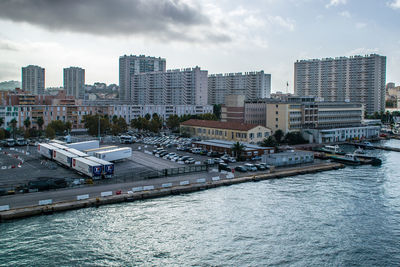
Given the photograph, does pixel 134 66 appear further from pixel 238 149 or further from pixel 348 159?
pixel 348 159

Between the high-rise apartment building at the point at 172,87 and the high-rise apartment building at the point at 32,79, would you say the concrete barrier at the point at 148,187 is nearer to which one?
the high-rise apartment building at the point at 172,87

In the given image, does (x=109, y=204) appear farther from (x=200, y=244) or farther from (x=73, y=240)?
(x=200, y=244)

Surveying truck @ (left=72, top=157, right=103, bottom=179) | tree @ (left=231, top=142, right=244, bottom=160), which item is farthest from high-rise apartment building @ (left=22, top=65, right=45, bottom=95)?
truck @ (left=72, top=157, right=103, bottom=179)

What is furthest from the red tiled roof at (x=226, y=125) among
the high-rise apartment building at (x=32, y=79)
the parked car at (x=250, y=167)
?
the high-rise apartment building at (x=32, y=79)

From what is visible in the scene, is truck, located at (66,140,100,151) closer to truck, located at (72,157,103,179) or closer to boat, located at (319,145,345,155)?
truck, located at (72,157,103,179)

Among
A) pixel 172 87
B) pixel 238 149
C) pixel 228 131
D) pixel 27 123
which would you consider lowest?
pixel 238 149

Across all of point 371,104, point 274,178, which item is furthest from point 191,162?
point 371,104

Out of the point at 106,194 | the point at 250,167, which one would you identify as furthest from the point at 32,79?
the point at 106,194
